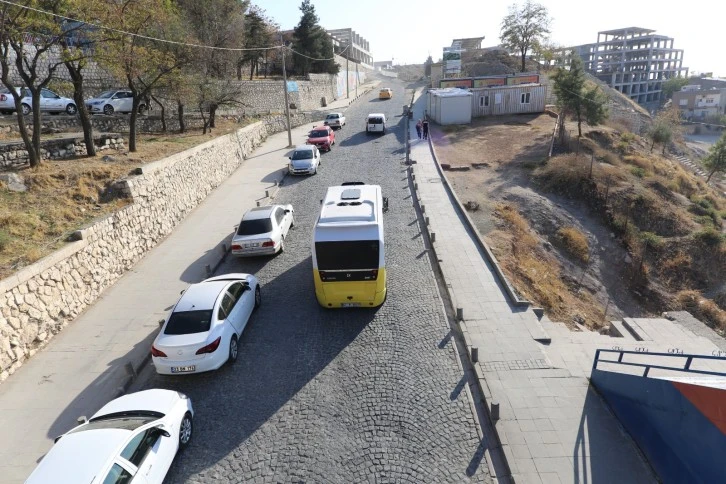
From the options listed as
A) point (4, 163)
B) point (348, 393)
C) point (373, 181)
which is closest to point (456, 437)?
point (348, 393)

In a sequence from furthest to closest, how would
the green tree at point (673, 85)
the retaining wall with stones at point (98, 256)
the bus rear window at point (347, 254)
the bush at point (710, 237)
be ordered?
the green tree at point (673, 85) < the bush at point (710, 237) < the bus rear window at point (347, 254) < the retaining wall with stones at point (98, 256)

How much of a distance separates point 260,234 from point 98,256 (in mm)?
4944

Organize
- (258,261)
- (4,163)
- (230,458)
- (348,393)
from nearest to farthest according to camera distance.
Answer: (230,458), (348,393), (258,261), (4,163)

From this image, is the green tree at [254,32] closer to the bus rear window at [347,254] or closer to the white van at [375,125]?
the white van at [375,125]

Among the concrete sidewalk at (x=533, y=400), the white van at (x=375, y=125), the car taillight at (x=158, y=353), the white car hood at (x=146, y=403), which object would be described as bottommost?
the concrete sidewalk at (x=533, y=400)

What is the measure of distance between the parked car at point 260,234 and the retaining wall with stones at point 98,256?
155 inches

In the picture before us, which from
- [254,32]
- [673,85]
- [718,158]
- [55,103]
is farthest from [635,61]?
[55,103]

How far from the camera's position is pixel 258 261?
49.8ft

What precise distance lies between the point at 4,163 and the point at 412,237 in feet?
51.1

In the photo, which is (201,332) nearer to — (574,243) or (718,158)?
(574,243)

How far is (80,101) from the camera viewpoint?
60.2 feet

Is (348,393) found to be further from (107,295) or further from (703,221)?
(703,221)

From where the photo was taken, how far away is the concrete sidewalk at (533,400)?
723cm

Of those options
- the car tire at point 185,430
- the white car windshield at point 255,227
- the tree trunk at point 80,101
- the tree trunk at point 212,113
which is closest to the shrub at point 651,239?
the white car windshield at point 255,227
